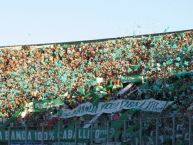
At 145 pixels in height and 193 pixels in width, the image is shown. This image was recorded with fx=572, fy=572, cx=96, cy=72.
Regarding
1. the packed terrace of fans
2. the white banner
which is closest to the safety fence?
the white banner

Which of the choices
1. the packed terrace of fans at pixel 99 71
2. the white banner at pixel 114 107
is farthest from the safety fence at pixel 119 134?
the packed terrace of fans at pixel 99 71

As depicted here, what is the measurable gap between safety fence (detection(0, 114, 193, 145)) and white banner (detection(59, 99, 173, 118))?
4.83 metres

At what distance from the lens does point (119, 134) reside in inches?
594

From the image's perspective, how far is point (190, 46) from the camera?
24734 mm

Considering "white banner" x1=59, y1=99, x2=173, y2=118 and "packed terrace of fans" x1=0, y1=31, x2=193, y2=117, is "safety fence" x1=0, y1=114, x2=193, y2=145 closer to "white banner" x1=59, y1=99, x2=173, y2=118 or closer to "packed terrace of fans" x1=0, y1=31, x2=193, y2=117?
"white banner" x1=59, y1=99, x2=173, y2=118

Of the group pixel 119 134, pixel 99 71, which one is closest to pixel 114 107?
pixel 99 71

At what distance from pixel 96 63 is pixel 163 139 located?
12928mm

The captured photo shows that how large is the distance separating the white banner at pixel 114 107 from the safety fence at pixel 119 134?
4834 mm

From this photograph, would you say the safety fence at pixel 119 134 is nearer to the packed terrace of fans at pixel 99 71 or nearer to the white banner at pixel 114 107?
the white banner at pixel 114 107

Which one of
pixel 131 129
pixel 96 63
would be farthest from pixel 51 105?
pixel 131 129

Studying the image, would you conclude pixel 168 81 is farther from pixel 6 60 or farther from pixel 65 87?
pixel 6 60

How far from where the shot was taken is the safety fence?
14.0m

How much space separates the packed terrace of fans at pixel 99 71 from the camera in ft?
75.2

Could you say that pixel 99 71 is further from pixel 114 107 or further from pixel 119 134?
pixel 119 134
